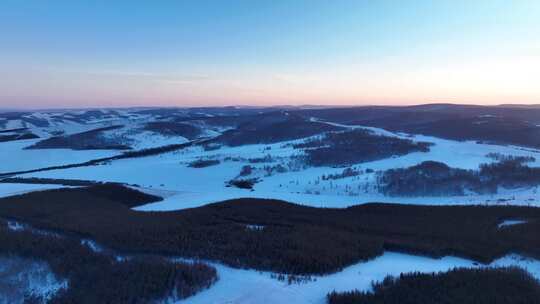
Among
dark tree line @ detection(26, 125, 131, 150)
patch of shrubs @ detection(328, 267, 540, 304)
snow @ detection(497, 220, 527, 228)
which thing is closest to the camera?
patch of shrubs @ detection(328, 267, 540, 304)

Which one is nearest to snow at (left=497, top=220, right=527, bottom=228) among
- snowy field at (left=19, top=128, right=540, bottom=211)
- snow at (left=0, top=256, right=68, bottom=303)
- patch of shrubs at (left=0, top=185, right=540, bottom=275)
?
patch of shrubs at (left=0, top=185, right=540, bottom=275)

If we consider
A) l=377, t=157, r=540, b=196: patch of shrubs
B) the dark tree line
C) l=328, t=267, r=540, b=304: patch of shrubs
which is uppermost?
l=328, t=267, r=540, b=304: patch of shrubs

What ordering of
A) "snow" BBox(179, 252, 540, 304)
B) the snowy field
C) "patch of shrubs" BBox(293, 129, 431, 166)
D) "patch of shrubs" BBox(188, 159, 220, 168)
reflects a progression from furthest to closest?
"patch of shrubs" BBox(188, 159, 220, 168) → "patch of shrubs" BBox(293, 129, 431, 166) → the snowy field → "snow" BBox(179, 252, 540, 304)

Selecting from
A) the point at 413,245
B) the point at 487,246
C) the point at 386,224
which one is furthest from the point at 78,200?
the point at 487,246

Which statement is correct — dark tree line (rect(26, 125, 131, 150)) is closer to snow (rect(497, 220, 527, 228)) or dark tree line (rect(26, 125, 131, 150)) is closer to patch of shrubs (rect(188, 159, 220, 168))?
patch of shrubs (rect(188, 159, 220, 168))

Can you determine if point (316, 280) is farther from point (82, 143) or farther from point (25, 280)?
point (82, 143)

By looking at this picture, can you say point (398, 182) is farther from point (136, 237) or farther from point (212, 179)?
point (136, 237)

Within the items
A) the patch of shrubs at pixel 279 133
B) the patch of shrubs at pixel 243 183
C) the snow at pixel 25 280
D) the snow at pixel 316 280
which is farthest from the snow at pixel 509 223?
the patch of shrubs at pixel 279 133
